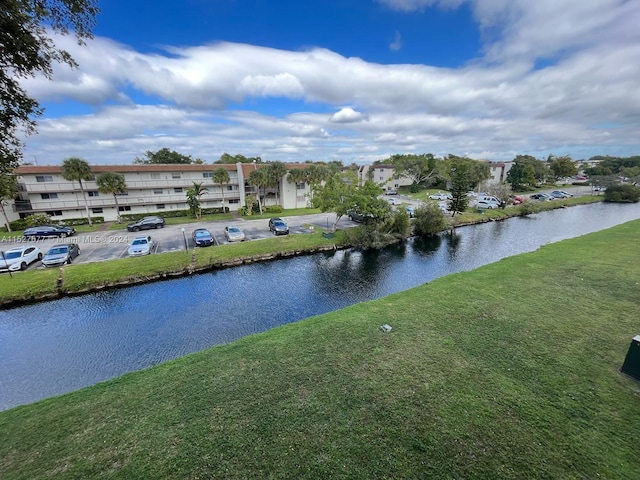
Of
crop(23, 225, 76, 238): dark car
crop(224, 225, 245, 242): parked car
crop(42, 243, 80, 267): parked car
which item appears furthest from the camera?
crop(23, 225, 76, 238): dark car

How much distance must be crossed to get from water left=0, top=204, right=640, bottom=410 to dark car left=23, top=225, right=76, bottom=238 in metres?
17.8

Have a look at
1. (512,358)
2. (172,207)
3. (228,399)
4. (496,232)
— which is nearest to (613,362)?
(512,358)

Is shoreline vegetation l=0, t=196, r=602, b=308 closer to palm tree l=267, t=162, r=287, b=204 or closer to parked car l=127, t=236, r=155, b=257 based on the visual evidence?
parked car l=127, t=236, r=155, b=257

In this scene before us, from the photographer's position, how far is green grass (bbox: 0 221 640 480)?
19.1 ft

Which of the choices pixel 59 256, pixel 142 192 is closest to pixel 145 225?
pixel 142 192

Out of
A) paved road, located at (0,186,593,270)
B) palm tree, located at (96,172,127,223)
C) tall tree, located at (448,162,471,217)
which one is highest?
Answer: palm tree, located at (96,172,127,223)

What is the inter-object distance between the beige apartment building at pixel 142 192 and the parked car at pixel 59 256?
1848 cm

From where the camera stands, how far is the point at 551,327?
11.1 meters

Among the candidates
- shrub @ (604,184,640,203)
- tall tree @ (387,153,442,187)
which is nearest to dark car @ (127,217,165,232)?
tall tree @ (387,153,442,187)

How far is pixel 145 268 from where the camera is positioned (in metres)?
20.6

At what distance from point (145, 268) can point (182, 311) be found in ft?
24.5

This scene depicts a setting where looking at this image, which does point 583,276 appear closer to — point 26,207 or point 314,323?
point 314,323

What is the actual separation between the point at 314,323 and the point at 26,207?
1726 inches

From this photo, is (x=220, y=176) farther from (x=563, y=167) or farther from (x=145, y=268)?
(x=563, y=167)
